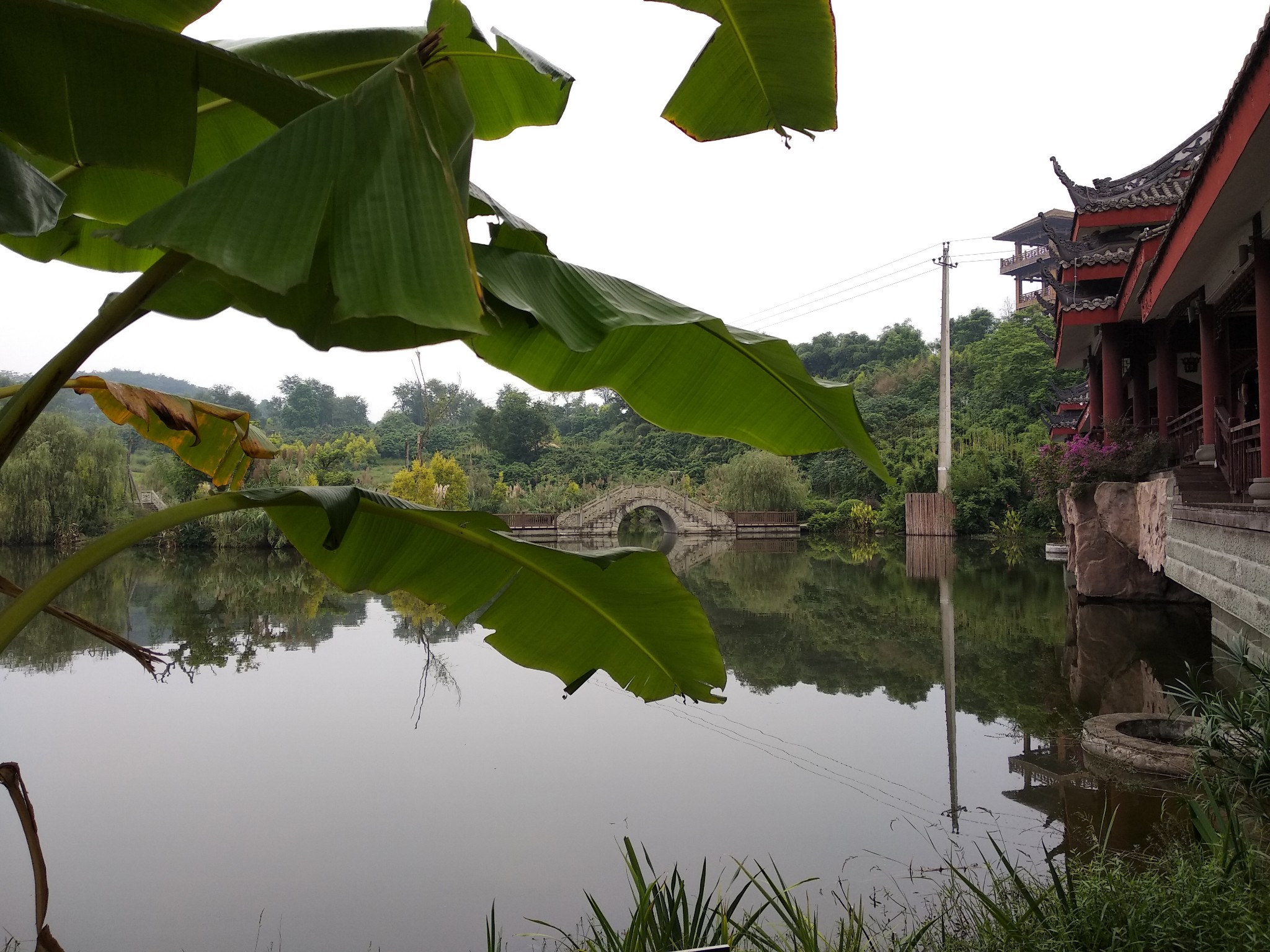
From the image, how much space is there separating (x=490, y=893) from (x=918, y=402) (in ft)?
101

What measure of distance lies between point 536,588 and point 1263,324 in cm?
577

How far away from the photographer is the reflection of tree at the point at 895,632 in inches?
257

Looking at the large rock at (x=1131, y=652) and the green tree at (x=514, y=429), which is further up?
the green tree at (x=514, y=429)

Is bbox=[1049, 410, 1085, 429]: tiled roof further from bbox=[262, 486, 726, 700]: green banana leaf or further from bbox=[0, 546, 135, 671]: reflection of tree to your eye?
bbox=[262, 486, 726, 700]: green banana leaf

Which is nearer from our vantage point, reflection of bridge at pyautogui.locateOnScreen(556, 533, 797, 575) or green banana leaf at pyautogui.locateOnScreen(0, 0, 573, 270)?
green banana leaf at pyautogui.locateOnScreen(0, 0, 573, 270)

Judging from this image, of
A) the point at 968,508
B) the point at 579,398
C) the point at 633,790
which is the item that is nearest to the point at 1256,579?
the point at 633,790

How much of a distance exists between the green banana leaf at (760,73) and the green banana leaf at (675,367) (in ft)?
1.22

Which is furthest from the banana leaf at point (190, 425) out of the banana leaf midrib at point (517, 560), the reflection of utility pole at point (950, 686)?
the reflection of utility pole at point (950, 686)

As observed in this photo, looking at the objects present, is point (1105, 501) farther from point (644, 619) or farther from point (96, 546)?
point (96, 546)

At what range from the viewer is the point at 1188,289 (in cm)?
751

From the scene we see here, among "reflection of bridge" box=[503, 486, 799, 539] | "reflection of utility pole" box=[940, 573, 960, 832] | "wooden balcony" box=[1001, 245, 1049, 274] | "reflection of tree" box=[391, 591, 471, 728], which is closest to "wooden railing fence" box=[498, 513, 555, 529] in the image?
"reflection of bridge" box=[503, 486, 799, 539]

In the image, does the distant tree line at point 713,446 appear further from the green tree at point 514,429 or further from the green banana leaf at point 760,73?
the green banana leaf at point 760,73

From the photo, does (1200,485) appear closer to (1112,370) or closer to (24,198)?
(1112,370)

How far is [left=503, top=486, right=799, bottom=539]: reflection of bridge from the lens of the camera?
25734mm
